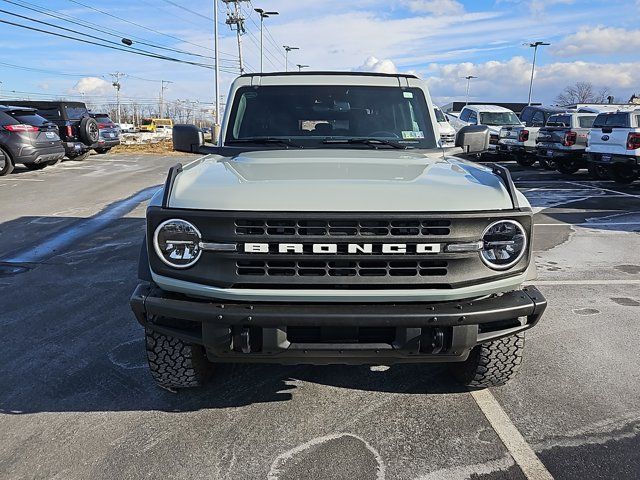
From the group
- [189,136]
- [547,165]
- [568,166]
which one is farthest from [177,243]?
[547,165]

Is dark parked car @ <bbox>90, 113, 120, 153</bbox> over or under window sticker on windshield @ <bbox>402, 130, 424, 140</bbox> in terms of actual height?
under

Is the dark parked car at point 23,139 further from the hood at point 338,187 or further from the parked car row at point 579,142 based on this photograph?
the parked car row at point 579,142

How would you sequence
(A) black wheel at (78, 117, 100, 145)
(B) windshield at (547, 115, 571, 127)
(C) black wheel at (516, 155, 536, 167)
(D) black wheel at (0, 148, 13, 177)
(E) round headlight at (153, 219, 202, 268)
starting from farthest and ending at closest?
(C) black wheel at (516, 155, 536, 167) < (A) black wheel at (78, 117, 100, 145) < (B) windshield at (547, 115, 571, 127) < (D) black wheel at (0, 148, 13, 177) < (E) round headlight at (153, 219, 202, 268)

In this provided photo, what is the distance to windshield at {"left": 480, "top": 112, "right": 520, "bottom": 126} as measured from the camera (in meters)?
20.0

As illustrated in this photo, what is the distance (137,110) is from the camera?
357ft

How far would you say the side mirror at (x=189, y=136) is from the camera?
13.4ft

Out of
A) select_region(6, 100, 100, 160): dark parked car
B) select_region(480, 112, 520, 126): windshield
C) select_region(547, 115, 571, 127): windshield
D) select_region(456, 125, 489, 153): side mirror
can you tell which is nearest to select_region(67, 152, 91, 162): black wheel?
select_region(6, 100, 100, 160): dark parked car

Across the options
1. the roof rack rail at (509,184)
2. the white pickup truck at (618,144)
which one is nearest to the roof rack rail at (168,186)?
the roof rack rail at (509,184)

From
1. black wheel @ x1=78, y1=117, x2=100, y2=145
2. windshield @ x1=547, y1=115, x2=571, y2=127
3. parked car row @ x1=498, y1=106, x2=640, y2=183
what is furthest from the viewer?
black wheel @ x1=78, y1=117, x2=100, y2=145

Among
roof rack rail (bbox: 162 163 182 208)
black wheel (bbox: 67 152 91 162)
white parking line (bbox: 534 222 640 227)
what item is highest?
roof rack rail (bbox: 162 163 182 208)

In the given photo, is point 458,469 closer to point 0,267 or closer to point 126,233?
point 0,267

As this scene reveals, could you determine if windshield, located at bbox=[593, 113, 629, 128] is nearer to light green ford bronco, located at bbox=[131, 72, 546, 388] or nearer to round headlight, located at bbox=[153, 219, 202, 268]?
light green ford bronco, located at bbox=[131, 72, 546, 388]

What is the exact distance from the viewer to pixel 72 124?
17.6m

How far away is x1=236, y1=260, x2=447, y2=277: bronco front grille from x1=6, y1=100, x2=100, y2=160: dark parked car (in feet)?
54.3
